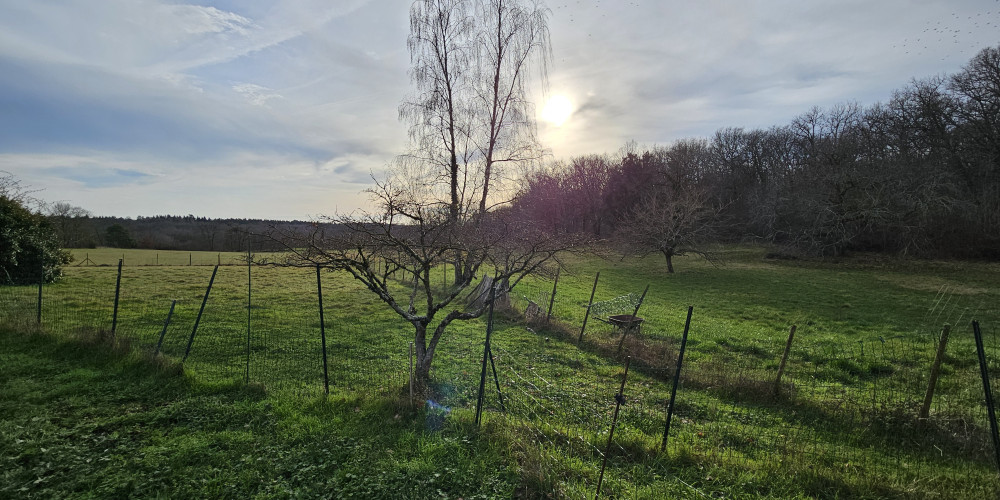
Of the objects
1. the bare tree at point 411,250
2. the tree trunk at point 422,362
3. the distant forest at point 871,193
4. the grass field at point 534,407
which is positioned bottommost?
the grass field at point 534,407

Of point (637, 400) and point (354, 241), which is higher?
point (354, 241)

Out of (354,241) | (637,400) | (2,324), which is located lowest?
(637,400)

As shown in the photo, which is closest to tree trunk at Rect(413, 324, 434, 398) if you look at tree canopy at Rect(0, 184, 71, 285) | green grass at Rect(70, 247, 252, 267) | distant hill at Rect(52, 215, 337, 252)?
tree canopy at Rect(0, 184, 71, 285)

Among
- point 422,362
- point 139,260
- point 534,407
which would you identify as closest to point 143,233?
point 139,260

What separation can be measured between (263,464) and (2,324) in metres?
9.11

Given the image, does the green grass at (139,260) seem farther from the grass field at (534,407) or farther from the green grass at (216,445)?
the green grass at (216,445)

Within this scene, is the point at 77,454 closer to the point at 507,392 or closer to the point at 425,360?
the point at 425,360

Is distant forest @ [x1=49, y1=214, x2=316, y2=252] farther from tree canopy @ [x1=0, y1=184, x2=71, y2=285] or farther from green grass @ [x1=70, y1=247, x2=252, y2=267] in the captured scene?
tree canopy @ [x1=0, y1=184, x2=71, y2=285]

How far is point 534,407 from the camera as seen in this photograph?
5.92m

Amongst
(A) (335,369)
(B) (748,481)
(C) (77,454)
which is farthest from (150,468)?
(B) (748,481)

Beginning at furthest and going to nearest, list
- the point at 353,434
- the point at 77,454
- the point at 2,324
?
the point at 2,324, the point at 353,434, the point at 77,454

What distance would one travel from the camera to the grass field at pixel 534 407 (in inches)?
156

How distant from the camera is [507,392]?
261 inches

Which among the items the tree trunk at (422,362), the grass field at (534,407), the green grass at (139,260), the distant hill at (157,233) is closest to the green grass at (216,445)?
the grass field at (534,407)
